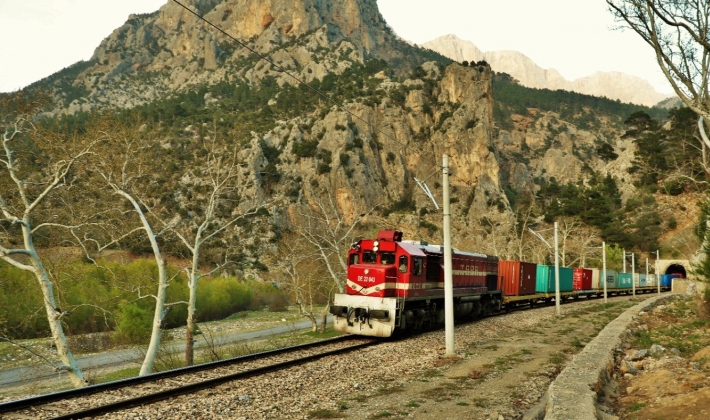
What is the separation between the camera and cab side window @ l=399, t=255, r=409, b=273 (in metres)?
20.3

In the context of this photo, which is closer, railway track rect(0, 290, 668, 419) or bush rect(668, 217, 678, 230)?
railway track rect(0, 290, 668, 419)

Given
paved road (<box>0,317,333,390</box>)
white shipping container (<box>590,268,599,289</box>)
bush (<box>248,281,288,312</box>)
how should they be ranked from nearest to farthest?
paved road (<box>0,317,333,390</box>)
white shipping container (<box>590,268,599,289</box>)
bush (<box>248,281,288,312</box>)

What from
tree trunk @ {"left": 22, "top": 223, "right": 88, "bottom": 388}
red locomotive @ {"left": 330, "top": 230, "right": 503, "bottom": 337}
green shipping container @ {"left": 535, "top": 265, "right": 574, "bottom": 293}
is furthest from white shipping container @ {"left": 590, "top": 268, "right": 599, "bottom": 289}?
tree trunk @ {"left": 22, "top": 223, "right": 88, "bottom": 388}

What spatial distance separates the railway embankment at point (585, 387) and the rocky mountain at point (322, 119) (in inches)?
2083

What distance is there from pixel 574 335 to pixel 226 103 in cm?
12888

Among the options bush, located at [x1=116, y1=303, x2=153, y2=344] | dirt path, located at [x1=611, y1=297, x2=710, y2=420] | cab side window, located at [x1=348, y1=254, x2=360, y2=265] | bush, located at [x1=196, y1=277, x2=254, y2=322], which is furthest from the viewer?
bush, located at [x1=196, y1=277, x2=254, y2=322]

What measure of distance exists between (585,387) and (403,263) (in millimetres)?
10948

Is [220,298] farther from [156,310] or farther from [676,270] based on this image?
[676,270]

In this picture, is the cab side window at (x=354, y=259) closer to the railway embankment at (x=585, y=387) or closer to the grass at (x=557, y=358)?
the grass at (x=557, y=358)

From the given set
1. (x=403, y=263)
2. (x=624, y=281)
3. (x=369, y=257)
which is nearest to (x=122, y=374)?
(x=369, y=257)

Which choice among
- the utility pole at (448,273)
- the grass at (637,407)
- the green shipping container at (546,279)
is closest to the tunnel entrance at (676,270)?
the green shipping container at (546,279)

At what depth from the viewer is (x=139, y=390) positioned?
11.0m

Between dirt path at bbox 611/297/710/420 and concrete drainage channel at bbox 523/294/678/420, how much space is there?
1.59ft

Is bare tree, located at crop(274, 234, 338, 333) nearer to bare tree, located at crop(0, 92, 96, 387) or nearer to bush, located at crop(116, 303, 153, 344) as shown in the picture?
bush, located at crop(116, 303, 153, 344)
